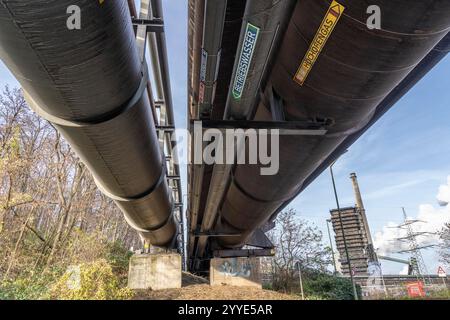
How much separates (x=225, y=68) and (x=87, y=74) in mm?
2283

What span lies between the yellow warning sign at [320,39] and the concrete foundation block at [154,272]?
7757mm

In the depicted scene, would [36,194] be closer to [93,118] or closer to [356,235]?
[93,118]

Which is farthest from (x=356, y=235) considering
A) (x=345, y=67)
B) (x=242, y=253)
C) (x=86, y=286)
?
(x=345, y=67)

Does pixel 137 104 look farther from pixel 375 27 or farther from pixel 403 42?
pixel 403 42

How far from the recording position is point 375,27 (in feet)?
6.69

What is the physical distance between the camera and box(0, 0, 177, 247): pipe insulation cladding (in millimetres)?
1591

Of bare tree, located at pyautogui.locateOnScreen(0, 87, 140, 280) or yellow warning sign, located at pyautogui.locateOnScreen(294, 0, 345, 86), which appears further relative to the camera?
bare tree, located at pyautogui.locateOnScreen(0, 87, 140, 280)

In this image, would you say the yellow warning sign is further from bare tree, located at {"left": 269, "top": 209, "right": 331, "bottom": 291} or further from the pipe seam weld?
bare tree, located at {"left": 269, "top": 209, "right": 331, "bottom": 291}

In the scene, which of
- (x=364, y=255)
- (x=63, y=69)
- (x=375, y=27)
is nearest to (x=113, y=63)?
(x=63, y=69)

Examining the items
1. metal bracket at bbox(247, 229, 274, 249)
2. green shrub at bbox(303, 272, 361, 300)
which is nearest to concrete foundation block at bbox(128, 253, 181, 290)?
metal bracket at bbox(247, 229, 274, 249)

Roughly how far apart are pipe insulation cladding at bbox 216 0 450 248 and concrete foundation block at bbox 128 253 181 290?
6.04m

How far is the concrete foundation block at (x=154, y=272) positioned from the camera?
8.57 metres
